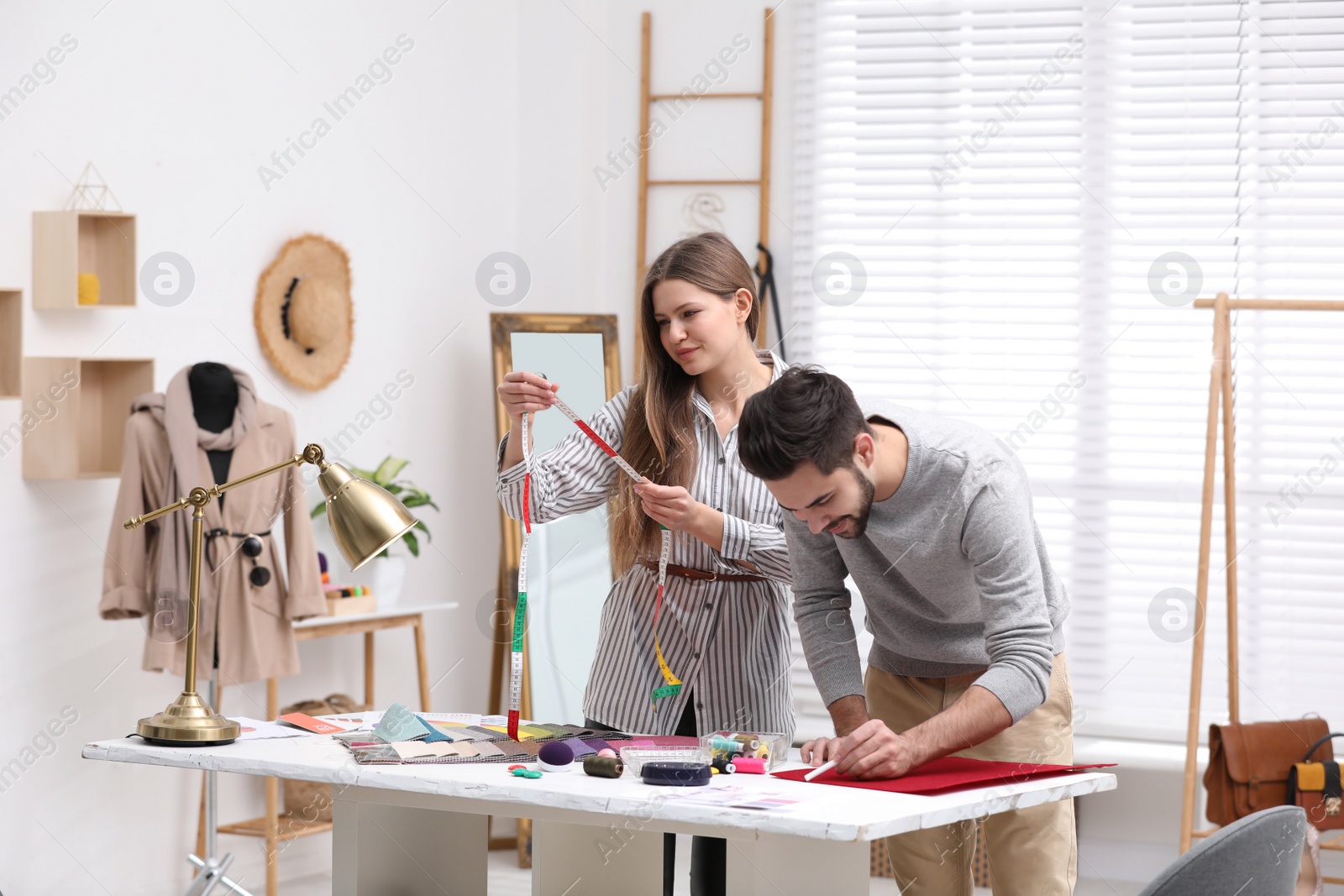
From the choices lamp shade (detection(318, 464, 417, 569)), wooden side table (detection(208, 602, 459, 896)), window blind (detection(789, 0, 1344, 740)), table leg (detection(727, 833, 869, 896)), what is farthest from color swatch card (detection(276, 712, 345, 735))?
window blind (detection(789, 0, 1344, 740))

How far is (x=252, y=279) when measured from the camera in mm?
4082

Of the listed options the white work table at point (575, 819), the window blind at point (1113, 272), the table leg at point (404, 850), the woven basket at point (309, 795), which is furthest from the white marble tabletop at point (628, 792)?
the window blind at point (1113, 272)

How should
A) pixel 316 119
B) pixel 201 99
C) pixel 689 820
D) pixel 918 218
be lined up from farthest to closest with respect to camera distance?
pixel 918 218 < pixel 316 119 < pixel 201 99 < pixel 689 820

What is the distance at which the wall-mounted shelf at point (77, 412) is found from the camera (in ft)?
11.1

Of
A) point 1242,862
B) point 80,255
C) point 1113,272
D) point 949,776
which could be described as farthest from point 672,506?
point 1113,272

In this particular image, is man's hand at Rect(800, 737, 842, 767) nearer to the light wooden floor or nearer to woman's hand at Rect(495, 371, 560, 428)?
woman's hand at Rect(495, 371, 560, 428)

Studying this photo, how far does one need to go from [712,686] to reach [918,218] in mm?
2832

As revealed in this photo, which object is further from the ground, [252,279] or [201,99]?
[201,99]

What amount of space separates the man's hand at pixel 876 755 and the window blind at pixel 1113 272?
286 centimetres

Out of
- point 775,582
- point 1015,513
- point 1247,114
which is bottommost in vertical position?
point 775,582

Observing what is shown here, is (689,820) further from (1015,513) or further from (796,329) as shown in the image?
(796,329)

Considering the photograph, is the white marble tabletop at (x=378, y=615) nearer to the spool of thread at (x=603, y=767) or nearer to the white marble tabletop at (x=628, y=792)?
the white marble tabletop at (x=628, y=792)

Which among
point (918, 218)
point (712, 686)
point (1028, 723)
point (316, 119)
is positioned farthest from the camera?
point (918, 218)

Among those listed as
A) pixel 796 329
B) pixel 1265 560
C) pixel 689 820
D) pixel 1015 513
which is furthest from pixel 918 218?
pixel 689 820
